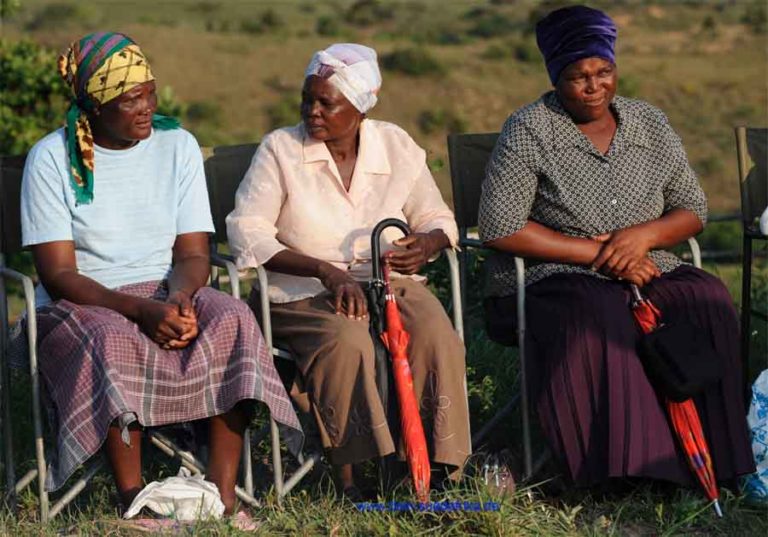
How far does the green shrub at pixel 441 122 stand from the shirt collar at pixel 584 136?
70.4ft

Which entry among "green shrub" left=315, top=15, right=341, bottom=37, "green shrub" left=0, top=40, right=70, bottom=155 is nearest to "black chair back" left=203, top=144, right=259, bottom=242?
"green shrub" left=0, top=40, right=70, bottom=155

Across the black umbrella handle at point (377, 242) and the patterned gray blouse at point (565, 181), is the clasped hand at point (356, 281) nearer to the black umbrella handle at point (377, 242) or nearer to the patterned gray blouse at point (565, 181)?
the black umbrella handle at point (377, 242)

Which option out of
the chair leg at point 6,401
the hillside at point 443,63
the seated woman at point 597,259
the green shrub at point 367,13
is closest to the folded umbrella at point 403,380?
the seated woman at point 597,259

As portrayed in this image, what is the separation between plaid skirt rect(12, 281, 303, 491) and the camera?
4.23m

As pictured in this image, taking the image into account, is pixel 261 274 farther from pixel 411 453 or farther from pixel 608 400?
pixel 608 400

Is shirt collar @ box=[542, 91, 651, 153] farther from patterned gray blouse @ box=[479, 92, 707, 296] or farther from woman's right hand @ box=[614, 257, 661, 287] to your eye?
woman's right hand @ box=[614, 257, 661, 287]

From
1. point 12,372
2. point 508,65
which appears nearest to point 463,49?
point 508,65

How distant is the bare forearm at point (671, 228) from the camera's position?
4.94 m

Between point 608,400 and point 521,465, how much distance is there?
484mm

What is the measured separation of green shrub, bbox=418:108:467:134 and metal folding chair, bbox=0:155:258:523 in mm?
21899

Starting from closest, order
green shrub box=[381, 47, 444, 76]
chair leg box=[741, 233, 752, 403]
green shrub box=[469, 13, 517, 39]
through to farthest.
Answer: chair leg box=[741, 233, 752, 403]
green shrub box=[381, 47, 444, 76]
green shrub box=[469, 13, 517, 39]

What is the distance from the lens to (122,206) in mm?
4680

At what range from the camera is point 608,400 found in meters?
4.55

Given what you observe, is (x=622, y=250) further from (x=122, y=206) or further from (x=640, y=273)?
(x=122, y=206)
